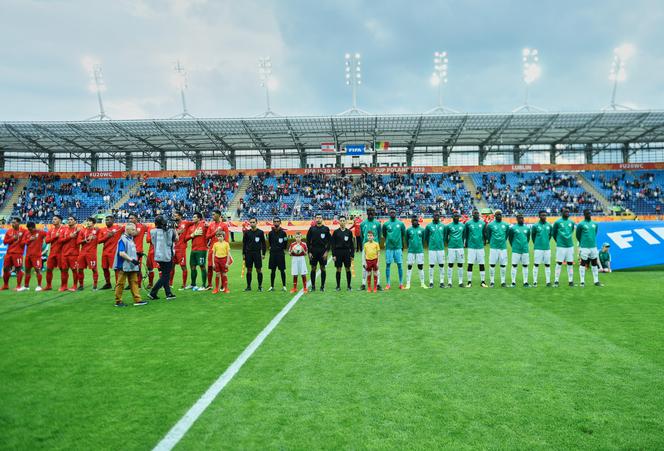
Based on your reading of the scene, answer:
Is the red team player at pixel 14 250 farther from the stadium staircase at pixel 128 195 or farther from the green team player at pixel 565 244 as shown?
the stadium staircase at pixel 128 195

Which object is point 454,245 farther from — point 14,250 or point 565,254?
point 14,250

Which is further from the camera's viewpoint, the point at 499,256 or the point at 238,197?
the point at 238,197

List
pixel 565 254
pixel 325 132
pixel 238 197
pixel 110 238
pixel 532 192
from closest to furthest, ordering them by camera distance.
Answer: pixel 110 238, pixel 565 254, pixel 325 132, pixel 532 192, pixel 238 197

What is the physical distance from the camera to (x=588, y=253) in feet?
37.1

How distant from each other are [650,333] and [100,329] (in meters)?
8.90

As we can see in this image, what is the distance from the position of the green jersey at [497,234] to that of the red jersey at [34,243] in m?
12.4

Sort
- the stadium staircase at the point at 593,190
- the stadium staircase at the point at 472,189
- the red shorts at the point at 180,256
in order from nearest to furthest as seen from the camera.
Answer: the red shorts at the point at 180,256 → the stadium staircase at the point at 593,190 → the stadium staircase at the point at 472,189

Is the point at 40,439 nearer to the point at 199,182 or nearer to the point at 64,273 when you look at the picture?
the point at 64,273

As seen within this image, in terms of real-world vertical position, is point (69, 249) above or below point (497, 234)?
below

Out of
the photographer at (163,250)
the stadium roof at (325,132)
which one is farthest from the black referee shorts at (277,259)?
the stadium roof at (325,132)

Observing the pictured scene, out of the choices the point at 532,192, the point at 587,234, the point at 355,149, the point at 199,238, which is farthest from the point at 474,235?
the point at 532,192

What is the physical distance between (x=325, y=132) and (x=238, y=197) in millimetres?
12030

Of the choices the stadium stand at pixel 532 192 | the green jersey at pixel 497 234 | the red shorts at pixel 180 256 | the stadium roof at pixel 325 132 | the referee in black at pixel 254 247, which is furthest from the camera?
the stadium stand at pixel 532 192

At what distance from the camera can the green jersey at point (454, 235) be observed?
36.6 ft
